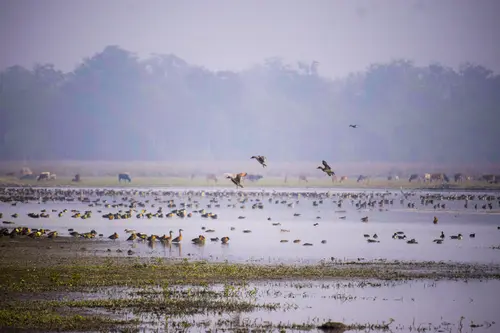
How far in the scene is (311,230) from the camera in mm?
55156

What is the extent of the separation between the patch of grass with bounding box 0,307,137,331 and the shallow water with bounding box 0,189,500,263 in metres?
15.0

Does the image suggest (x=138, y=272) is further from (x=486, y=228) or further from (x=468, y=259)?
(x=486, y=228)

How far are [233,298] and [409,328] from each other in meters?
6.34

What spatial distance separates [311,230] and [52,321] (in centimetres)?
3502

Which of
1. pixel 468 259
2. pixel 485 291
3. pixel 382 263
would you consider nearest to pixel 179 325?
pixel 485 291

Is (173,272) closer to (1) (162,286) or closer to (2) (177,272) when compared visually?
→ (2) (177,272)

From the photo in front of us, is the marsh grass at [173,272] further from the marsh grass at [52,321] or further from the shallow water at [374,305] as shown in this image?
the marsh grass at [52,321]

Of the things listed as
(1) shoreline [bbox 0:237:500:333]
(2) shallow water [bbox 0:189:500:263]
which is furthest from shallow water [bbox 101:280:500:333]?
(2) shallow water [bbox 0:189:500:263]

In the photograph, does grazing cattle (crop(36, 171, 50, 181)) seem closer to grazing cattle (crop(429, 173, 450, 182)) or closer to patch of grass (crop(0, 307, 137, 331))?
grazing cattle (crop(429, 173, 450, 182))

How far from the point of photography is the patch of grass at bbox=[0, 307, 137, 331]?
2134 centimetres

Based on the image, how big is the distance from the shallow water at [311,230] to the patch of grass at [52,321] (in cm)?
1501

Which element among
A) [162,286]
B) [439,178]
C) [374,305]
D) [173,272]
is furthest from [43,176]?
[374,305]

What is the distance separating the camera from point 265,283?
29281 mm

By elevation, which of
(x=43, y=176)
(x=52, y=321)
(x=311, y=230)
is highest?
(x=43, y=176)
